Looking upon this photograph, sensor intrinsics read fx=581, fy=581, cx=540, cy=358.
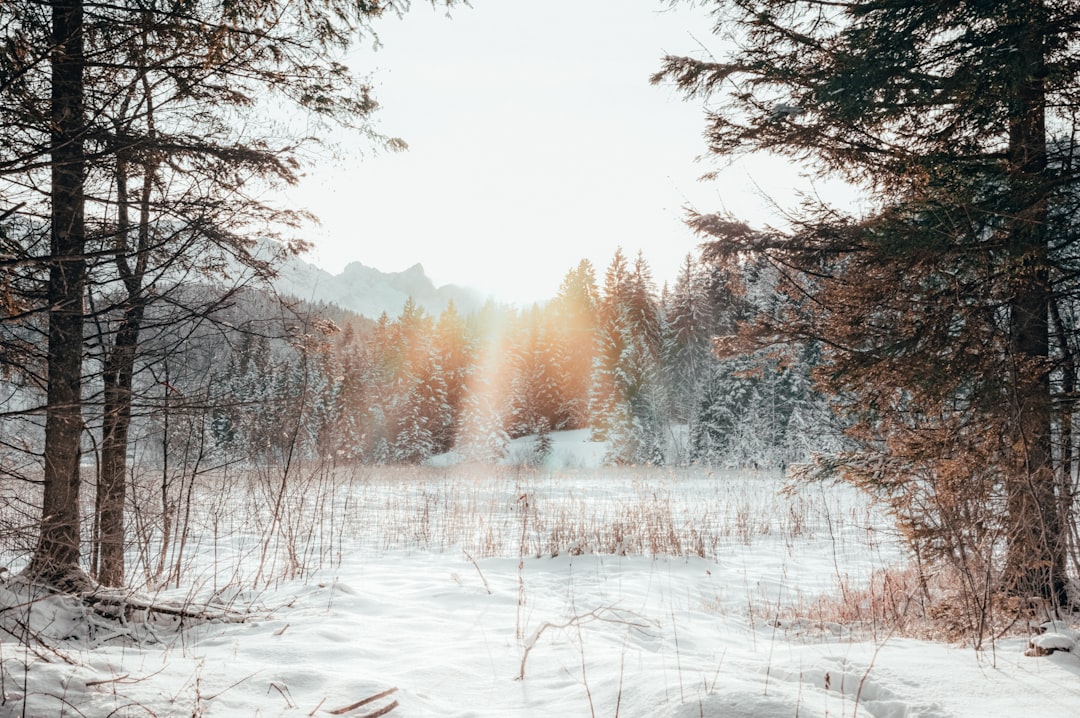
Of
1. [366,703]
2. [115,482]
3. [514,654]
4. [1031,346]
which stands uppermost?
[1031,346]

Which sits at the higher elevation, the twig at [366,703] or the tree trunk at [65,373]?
the tree trunk at [65,373]

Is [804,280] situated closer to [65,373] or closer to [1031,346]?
[1031,346]

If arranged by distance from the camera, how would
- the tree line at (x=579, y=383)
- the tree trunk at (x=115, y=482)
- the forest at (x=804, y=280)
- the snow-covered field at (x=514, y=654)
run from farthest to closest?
the tree line at (x=579, y=383) < the tree trunk at (x=115, y=482) < the forest at (x=804, y=280) < the snow-covered field at (x=514, y=654)

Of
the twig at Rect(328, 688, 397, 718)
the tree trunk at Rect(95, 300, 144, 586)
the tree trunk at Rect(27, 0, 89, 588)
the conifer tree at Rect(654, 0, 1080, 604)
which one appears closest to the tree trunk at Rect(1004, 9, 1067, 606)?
the conifer tree at Rect(654, 0, 1080, 604)

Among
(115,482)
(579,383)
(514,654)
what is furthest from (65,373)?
(579,383)

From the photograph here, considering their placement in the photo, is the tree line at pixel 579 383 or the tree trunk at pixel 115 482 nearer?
the tree trunk at pixel 115 482

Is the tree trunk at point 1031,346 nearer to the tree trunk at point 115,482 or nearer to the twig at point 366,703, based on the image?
the twig at point 366,703

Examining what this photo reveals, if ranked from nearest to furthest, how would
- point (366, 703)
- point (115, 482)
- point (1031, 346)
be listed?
point (366, 703) < point (1031, 346) < point (115, 482)

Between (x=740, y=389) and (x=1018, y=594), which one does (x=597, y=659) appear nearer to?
(x=1018, y=594)

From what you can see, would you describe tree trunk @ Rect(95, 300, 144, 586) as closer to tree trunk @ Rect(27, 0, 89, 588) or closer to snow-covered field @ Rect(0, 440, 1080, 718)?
tree trunk @ Rect(27, 0, 89, 588)

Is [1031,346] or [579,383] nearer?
[1031,346]

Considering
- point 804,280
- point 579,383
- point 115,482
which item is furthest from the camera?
point 579,383

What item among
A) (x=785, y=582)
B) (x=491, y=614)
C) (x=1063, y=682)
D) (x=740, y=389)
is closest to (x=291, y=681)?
(x=491, y=614)

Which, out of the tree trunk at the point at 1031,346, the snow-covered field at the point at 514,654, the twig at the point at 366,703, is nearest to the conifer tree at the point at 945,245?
the tree trunk at the point at 1031,346
